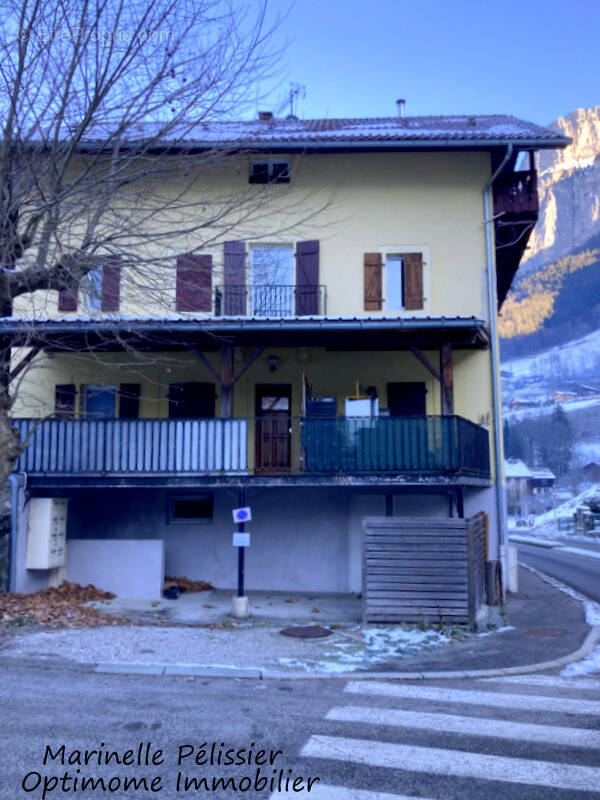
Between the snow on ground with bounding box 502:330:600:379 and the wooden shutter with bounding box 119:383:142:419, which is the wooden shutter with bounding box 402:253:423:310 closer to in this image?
the wooden shutter with bounding box 119:383:142:419

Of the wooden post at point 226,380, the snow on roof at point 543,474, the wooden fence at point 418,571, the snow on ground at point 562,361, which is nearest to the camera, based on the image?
the wooden fence at point 418,571

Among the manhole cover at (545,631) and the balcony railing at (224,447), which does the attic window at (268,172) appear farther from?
the manhole cover at (545,631)

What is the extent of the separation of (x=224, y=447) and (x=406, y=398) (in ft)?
16.6

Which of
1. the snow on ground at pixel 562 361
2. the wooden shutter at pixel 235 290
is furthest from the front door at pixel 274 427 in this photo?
the snow on ground at pixel 562 361

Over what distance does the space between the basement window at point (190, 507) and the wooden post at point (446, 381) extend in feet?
19.1

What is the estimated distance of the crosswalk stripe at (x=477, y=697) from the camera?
722cm

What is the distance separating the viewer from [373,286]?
17.0m

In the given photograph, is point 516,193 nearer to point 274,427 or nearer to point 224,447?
point 274,427

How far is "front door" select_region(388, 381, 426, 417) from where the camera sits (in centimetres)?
1681

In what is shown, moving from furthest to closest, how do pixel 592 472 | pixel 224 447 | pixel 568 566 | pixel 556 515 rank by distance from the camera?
pixel 592 472, pixel 556 515, pixel 568 566, pixel 224 447

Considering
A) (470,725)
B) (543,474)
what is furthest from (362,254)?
(543,474)

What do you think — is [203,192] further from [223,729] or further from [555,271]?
[555,271]

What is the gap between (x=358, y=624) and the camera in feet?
39.5

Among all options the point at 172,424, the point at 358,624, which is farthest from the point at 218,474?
the point at 358,624
